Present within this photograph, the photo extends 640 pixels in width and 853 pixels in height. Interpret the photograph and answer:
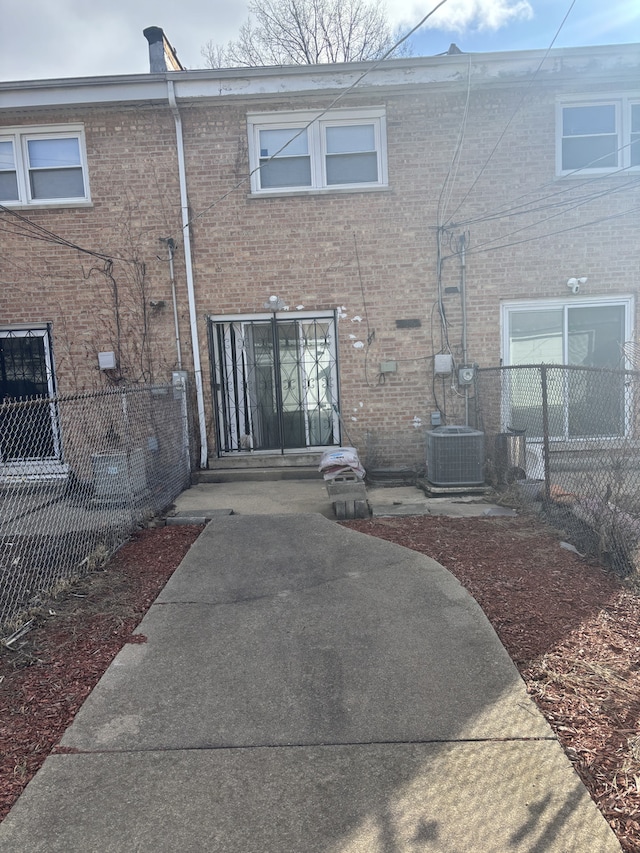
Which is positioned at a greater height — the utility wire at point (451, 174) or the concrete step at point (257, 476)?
the utility wire at point (451, 174)

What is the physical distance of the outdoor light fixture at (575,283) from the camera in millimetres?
8664

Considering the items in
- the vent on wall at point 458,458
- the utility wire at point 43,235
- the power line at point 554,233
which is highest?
the utility wire at point 43,235

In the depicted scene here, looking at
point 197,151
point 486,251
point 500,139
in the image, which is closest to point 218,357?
point 197,151

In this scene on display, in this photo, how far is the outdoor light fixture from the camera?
8664 millimetres

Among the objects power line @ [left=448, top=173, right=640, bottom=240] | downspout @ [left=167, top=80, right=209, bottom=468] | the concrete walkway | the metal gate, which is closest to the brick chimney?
downspout @ [left=167, top=80, right=209, bottom=468]

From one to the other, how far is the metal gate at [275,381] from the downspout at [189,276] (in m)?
0.25

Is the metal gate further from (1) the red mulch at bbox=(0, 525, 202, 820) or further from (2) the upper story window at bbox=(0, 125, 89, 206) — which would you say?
(1) the red mulch at bbox=(0, 525, 202, 820)

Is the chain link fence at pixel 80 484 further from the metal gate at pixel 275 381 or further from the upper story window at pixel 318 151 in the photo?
the upper story window at pixel 318 151

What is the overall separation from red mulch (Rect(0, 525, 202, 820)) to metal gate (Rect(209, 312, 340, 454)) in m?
3.91

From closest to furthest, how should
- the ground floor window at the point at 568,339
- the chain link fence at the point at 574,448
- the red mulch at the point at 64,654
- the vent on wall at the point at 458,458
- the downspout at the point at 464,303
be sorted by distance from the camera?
the red mulch at the point at 64,654, the chain link fence at the point at 574,448, the vent on wall at the point at 458,458, the downspout at the point at 464,303, the ground floor window at the point at 568,339

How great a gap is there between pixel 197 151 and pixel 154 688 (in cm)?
777

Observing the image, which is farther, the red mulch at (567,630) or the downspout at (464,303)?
the downspout at (464,303)

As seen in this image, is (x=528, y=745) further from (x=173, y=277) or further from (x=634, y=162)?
(x=634, y=162)

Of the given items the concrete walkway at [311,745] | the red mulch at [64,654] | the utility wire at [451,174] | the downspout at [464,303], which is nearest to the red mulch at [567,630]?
the concrete walkway at [311,745]
